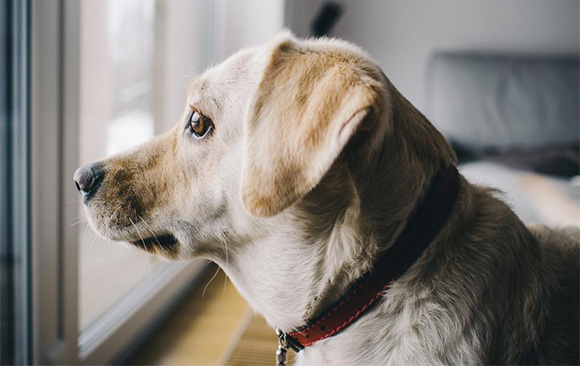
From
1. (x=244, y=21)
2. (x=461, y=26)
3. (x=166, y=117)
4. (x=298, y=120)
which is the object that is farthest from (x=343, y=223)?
(x=461, y=26)

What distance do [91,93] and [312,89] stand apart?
4.84 ft

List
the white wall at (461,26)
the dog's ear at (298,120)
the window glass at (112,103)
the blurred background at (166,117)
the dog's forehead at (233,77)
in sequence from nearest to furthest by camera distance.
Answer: the dog's ear at (298,120) → the dog's forehead at (233,77) → the blurred background at (166,117) → the window glass at (112,103) → the white wall at (461,26)

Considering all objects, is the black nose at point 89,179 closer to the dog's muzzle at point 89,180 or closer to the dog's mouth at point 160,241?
the dog's muzzle at point 89,180

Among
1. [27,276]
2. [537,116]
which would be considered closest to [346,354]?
[27,276]

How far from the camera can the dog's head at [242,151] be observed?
0.72 m

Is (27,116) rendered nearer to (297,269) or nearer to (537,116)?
(297,269)

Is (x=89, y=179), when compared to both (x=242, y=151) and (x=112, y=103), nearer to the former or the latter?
(x=242, y=151)

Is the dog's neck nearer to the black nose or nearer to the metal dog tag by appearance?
the metal dog tag

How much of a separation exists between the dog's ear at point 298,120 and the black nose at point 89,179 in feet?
1.26

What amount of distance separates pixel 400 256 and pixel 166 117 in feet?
7.33

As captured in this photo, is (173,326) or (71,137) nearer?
(71,137)

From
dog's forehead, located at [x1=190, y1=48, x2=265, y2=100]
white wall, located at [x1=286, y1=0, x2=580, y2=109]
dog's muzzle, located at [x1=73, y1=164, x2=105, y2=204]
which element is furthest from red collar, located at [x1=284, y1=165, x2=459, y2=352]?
white wall, located at [x1=286, y1=0, x2=580, y2=109]

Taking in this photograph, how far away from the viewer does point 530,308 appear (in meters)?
0.84

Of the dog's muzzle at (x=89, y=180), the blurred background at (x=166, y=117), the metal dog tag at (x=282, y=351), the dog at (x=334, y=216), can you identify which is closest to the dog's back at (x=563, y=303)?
the dog at (x=334, y=216)
